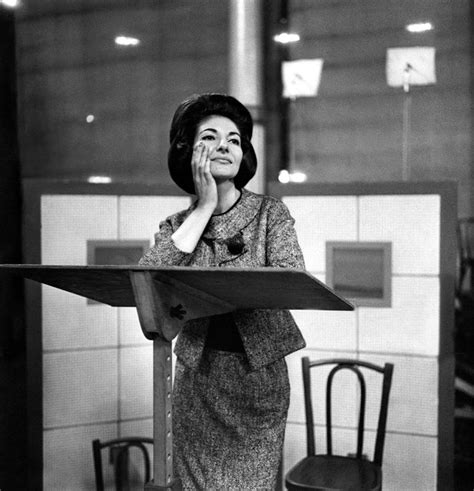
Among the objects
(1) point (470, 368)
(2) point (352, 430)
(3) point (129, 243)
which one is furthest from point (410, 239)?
(3) point (129, 243)

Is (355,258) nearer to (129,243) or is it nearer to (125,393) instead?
(129,243)

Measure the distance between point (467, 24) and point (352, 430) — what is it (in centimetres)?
163

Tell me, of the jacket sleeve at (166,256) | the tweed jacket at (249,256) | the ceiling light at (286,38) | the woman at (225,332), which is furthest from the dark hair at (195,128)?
the ceiling light at (286,38)

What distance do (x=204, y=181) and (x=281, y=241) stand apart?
10.0 inches

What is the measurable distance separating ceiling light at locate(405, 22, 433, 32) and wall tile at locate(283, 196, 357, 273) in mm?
675

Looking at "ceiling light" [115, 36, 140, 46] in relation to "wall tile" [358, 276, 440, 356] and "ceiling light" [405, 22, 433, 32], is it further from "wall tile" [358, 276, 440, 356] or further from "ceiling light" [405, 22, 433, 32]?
"wall tile" [358, 276, 440, 356]

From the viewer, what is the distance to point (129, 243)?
3027mm

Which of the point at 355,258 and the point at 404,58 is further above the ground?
the point at 404,58

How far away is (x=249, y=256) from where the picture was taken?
195cm

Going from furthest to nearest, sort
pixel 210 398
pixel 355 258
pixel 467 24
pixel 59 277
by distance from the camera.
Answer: pixel 355 258
pixel 467 24
pixel 210 398
pixel 59 277

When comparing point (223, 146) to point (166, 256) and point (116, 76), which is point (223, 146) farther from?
point (116, 76)

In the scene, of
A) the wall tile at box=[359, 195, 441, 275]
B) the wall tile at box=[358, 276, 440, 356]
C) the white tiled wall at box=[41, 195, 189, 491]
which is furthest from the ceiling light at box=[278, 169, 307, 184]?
the wall tile at box=[358, 276, 440, 356]

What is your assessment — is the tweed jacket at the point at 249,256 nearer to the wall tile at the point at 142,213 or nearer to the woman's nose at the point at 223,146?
the woman's nose at the point at 223,146

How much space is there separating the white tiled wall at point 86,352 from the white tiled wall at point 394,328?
0.63 meters
